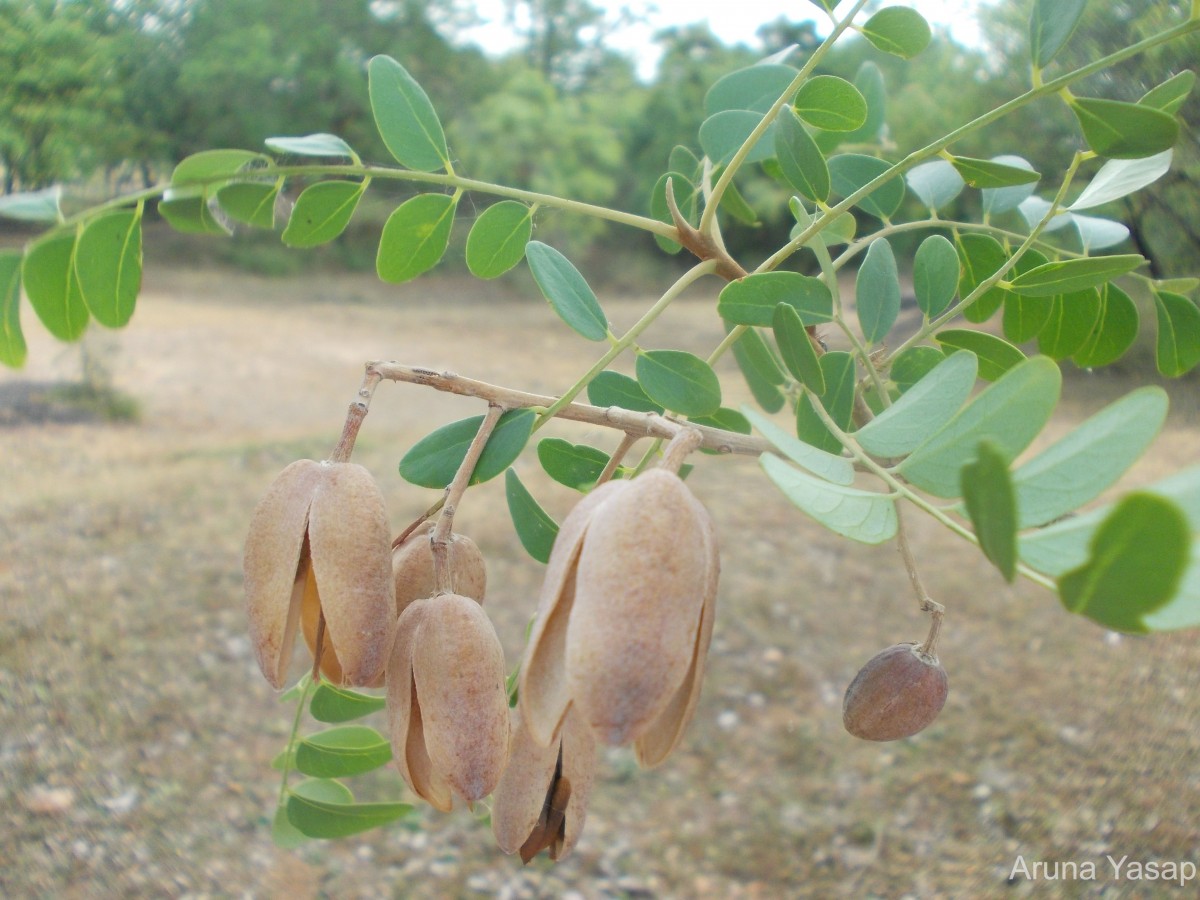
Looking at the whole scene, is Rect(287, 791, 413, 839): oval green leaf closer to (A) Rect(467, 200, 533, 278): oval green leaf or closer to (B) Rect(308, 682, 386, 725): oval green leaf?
(B) Rect(308, 682, 386, 725): oval green leaf

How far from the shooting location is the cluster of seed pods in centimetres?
20

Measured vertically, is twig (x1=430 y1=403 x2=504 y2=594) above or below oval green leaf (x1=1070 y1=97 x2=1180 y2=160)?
below

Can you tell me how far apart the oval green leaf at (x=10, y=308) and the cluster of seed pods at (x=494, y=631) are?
4.5 inches

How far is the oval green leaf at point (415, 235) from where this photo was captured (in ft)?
1.25

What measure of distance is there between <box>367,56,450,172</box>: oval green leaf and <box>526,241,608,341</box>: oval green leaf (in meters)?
0.07

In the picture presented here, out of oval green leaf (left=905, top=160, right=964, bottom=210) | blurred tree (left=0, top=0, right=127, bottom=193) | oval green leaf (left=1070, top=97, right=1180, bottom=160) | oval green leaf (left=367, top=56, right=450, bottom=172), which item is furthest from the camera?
blurred tree (left=0, top=0, right=127, bottom=193)

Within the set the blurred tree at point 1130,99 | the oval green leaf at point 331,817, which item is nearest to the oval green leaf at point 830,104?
the oval green leaf at point 331,817

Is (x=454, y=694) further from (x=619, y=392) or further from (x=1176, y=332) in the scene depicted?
(x=1176, y=332)

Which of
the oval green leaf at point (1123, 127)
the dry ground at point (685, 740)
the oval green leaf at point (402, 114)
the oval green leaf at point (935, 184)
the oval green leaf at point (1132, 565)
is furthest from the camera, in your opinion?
the dry ground at point (685, 740)

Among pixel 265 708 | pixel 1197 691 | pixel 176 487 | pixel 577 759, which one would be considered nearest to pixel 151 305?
pixel 176 487

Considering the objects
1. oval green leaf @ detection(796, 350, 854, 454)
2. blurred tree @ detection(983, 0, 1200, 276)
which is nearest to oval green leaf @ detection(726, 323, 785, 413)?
oval green leaf @ detection(796, 350, 854, 454)

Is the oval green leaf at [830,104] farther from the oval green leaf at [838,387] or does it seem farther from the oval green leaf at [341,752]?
the oval green leaf at [341,752]

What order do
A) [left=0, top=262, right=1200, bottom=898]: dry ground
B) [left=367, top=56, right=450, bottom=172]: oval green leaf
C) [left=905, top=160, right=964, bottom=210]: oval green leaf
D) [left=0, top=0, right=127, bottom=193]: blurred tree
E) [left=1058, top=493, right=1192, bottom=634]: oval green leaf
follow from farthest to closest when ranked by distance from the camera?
[left=0, top=0, right=127, bottom=193]: blurred tree → [left=0, top=262, right=1200, bottom=898]: dry ground → [left=905, top=160, right=964, bottom=210]: oval green leaf → [left=367, top=56, right=450, bottom=172]: oval green leaf → [left=1058, top=493, right=1192, bottom=634]: oval green leaf

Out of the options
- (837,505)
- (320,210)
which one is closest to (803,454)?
(837,505)
